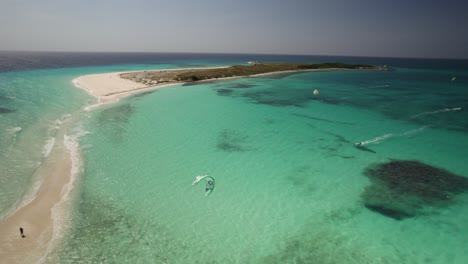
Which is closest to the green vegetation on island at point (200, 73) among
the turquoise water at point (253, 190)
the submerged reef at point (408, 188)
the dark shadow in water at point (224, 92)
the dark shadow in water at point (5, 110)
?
the dark shadow in water at point (224, 92)

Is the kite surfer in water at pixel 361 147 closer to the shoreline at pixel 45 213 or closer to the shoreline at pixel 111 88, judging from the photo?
the shoreline at pixel 45 213

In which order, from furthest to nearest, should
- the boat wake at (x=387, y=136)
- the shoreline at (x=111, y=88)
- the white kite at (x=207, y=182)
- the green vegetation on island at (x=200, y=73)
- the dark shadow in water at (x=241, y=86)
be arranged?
the green vegetation on island at (x=200, y=73), the dark shadow in water at (x=241, y=86), the shoreline at (x=111, y=88), the boat wake at (x=387, y=136), the white kite at (x=207, y=182)

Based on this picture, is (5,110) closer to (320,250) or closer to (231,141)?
(231,141)

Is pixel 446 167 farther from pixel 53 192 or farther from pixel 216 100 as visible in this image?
pixel 216 100

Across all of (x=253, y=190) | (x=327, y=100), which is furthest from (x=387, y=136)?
(x=327, y=100)

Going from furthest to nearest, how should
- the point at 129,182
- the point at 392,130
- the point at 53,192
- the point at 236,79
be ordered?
the point at 236,79, the point at 392,130, the point at 129,182, the point at 53,192

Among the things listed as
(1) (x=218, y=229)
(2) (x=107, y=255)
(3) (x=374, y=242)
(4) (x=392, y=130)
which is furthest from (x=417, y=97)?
(2) (x=107, y=255)
